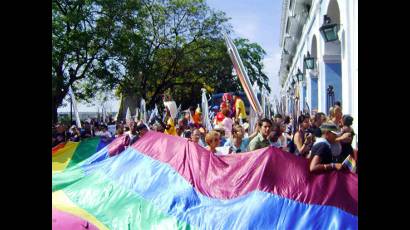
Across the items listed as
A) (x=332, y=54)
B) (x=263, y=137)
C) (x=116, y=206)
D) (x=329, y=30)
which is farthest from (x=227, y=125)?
(x=116, y=206)

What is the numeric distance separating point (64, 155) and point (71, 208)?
570 cm

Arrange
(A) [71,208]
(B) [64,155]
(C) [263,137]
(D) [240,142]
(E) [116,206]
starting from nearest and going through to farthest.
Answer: (A) [71,208]
(E) [116,206]
(C) [263,137]
(D) [240,142]
(B) [64,155]

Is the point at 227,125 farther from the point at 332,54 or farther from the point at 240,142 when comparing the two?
the point at 332,54

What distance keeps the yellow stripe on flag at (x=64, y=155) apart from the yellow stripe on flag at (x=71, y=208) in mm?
4340

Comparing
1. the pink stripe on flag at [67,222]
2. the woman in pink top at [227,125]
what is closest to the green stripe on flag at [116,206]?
the pink stripe on flag at [67,222]

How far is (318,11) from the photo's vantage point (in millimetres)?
14266

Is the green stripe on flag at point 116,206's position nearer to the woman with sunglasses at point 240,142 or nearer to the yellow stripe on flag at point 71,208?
the yellow stripe on flag at point 71,208

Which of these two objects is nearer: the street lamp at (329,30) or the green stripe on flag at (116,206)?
the green stripe on flag at (116,206)

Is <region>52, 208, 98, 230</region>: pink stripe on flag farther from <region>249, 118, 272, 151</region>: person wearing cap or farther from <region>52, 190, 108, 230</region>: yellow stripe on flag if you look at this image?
<region>249, 118, 272, 151</region>: person wearing cap

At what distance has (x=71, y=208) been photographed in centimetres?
566

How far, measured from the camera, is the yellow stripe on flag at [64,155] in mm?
10646
